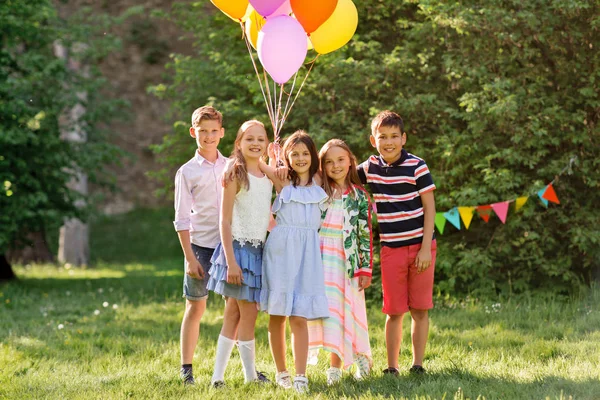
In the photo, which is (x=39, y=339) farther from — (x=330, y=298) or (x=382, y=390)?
(x=382, y=390)

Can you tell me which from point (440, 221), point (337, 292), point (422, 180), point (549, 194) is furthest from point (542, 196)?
point (337, 292)

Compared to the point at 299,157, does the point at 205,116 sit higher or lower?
higher

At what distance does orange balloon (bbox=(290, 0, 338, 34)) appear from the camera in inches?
161

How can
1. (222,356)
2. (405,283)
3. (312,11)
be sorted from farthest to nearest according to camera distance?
(312,11) → (405,283) → (222,356)

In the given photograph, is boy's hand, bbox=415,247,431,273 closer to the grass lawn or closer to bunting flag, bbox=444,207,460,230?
the grass lawn

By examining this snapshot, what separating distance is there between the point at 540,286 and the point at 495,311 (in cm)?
80

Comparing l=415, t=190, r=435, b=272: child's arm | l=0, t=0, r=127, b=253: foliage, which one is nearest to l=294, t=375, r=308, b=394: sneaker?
l=415, t=190, r=435, b=272: child's arm

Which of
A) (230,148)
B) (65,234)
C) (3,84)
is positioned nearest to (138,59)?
(65,234)

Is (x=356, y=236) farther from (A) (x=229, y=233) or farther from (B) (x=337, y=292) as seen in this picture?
(A) (x=229, y=233)

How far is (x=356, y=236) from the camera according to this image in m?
3.73

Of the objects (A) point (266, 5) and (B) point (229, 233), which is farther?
(A) point (266, 5)

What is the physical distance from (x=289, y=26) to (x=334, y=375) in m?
1.88

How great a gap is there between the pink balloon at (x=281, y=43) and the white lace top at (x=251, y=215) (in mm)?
780

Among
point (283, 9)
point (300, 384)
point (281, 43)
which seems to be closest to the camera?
point (300, 384)
